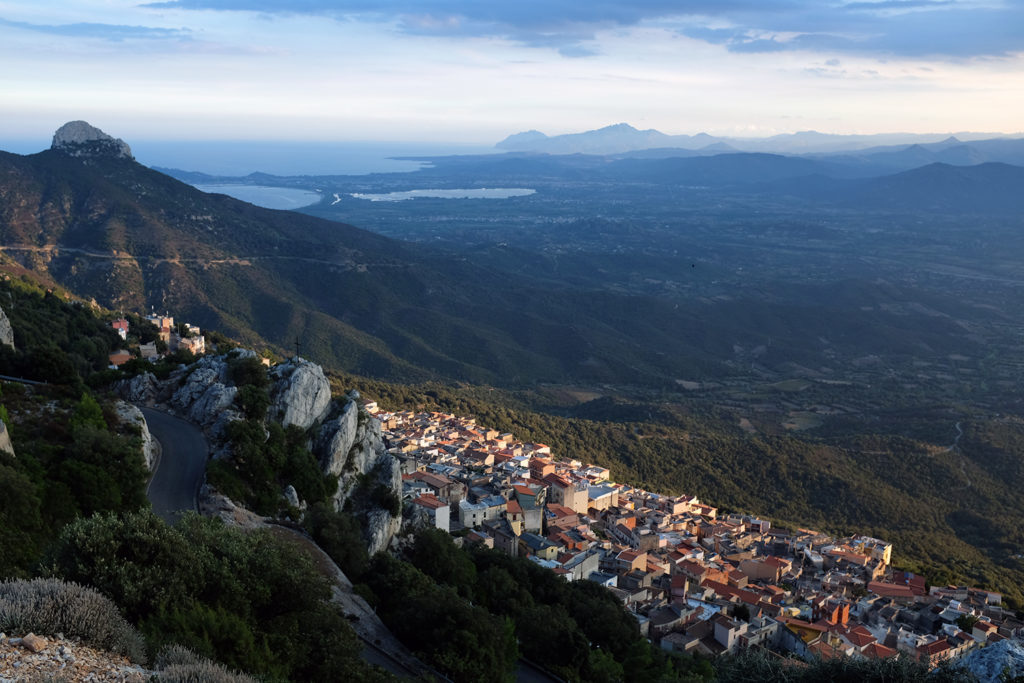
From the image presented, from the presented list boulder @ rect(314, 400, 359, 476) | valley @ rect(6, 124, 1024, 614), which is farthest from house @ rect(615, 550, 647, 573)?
valley @ rect(6, 124, 1024, 614)

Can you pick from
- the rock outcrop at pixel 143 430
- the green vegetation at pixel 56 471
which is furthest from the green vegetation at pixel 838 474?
the green vegetation at pixel 56 471

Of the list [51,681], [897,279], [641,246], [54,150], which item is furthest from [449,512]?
[641,246]

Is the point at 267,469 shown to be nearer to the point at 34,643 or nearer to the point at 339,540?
the point at 339,540

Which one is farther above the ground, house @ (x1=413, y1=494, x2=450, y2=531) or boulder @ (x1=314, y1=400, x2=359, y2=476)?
boulder @ (x1=314, y1=400, x2=359, y2=476)

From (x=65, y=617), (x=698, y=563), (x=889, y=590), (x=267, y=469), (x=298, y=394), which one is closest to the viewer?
(x=65, y=617)

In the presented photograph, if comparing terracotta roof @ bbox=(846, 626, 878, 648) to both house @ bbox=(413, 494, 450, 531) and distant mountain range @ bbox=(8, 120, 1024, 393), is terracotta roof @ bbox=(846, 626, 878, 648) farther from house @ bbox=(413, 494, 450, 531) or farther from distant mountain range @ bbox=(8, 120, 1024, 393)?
distant mountain range @ bbox=(8, 120, 1024, 393)

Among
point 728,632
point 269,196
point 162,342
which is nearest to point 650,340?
point 162,342
